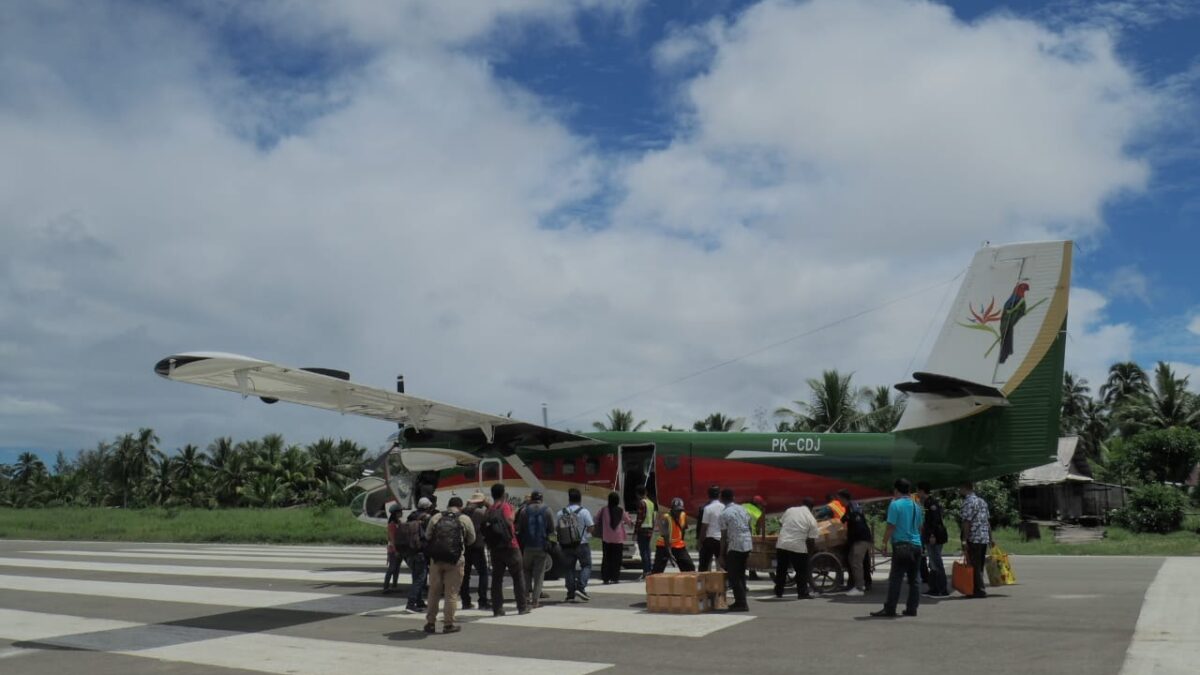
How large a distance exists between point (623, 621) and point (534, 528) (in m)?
2.20

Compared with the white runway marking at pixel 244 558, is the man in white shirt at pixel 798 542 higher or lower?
higher

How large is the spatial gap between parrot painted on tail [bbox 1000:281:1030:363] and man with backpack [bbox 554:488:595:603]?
28.2 ft

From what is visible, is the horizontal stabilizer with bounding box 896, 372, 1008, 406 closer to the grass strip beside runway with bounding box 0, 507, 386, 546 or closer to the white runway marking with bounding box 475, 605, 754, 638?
the white runway marking with bounding box 475, 605, 754, 638

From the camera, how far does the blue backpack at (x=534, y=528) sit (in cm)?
1359

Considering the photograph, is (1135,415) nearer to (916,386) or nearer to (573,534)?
(916,386)

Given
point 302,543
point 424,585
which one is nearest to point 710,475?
point 424,585

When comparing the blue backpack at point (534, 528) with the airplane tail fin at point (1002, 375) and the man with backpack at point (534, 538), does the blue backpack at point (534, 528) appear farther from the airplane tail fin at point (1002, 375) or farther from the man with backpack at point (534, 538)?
the airplane tail fin at point (1002, 375)

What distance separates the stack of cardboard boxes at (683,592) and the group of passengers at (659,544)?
1.01 feet

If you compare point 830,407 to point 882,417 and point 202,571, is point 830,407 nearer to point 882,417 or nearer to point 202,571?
point 882,417

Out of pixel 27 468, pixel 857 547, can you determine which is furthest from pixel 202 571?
pixel 27 468

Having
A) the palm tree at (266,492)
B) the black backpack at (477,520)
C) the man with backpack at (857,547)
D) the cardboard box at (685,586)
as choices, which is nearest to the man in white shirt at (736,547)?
the cardboard box at (685,586)

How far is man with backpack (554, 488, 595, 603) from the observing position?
47.1ft

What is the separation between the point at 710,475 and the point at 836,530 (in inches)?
175

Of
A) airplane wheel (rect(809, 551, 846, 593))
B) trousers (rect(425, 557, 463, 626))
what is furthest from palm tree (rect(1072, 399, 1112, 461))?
trousers (rect(425, 557, 463, 626))
